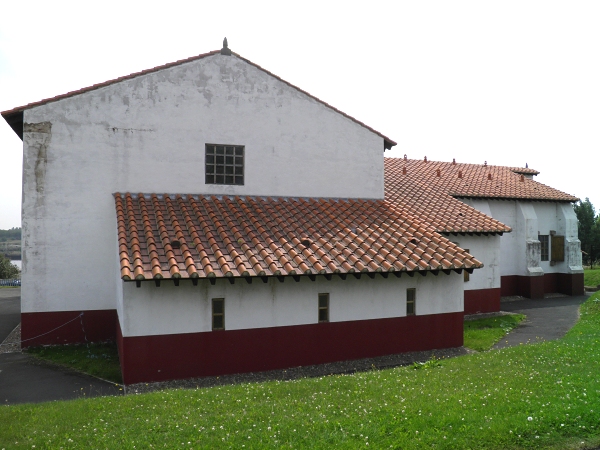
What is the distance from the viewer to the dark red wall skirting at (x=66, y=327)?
40.8 feet

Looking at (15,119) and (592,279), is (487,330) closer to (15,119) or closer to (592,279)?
(15,119)

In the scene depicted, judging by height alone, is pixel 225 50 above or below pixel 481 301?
above

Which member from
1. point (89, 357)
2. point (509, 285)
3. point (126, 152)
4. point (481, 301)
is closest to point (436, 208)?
point (481, 301)

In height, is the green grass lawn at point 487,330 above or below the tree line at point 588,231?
below

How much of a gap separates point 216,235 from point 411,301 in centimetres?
553

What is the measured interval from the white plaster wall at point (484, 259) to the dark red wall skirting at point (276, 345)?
6.08m

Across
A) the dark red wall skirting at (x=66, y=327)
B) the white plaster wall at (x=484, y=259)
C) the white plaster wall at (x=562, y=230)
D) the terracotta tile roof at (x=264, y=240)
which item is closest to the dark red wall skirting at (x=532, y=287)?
the white plaster wall at (x=562, y=230)

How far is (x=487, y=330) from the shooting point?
15.4 metres

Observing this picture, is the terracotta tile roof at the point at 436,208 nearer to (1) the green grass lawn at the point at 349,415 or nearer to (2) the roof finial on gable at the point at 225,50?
(2) the roof finial on gable at the point at 225,50

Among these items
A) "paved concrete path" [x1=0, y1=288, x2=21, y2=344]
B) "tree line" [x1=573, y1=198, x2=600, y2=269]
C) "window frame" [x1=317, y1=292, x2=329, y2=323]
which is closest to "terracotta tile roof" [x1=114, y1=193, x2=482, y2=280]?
"window frame" [x1=317, y1=292, x2=329, y2=323]

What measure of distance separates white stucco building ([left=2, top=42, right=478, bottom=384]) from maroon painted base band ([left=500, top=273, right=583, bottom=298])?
12190 millimetres

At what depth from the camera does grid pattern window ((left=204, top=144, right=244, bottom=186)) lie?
13547mm

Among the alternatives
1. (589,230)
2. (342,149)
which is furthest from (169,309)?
(589,230)

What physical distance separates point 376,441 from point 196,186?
30.7 ft
